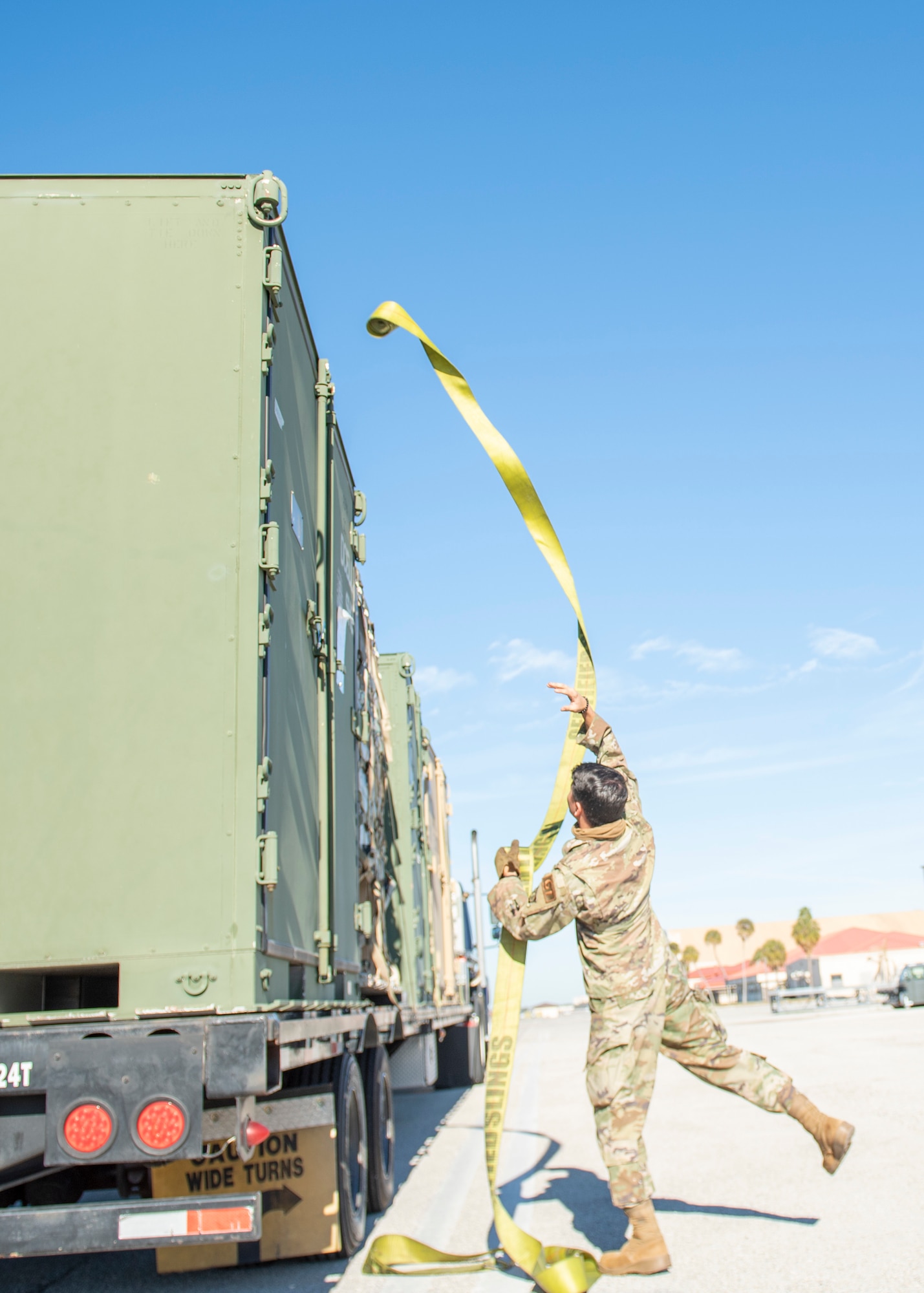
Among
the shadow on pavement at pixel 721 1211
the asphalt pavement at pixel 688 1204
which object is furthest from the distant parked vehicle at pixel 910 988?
the shadow on pavement at pixel 721 1211

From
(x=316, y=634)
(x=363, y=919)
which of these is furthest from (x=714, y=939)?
(x=316, y=634)

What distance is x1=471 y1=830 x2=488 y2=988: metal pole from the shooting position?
719 inches

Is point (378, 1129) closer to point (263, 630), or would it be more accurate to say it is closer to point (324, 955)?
point (324, 955)

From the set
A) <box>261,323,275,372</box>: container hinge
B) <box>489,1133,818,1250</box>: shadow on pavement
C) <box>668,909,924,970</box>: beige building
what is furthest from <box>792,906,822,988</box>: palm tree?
<box>261,323,275,372</box>: container hinge

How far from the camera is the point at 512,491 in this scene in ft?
17.1

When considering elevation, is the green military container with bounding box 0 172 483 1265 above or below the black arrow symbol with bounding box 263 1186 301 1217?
above

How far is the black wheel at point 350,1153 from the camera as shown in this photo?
4758 mm

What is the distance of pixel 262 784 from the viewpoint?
12.6 feet

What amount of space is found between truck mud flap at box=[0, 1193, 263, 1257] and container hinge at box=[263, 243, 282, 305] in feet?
10.3

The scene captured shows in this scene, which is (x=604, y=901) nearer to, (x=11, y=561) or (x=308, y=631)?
(x=308, y=631)

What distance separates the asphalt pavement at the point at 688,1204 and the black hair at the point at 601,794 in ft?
5.60

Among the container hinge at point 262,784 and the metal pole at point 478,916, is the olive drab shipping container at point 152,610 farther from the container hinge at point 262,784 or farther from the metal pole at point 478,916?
the metal pole at point 478,916

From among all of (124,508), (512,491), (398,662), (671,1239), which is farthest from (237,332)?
(398,662)

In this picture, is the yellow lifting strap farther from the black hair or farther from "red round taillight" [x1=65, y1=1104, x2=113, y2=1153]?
"red round taillight" [x1=65, y1=1104, x2=113, y2=1153]
